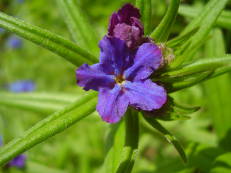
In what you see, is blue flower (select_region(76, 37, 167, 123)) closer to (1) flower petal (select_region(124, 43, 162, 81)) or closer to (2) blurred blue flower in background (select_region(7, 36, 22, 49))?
(1) flower petal (select_region(124, 43, 162, 81))

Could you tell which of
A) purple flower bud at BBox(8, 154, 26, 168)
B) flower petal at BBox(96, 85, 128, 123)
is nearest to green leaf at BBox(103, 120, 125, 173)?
flower petal at BBox(96, 85, 128, 123)

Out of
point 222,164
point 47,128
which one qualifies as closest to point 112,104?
point 47,128

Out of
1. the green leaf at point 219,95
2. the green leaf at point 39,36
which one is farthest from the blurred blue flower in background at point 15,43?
the green leaf at point 39,36

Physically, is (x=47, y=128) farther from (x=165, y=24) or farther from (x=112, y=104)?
(x=165, y=24)

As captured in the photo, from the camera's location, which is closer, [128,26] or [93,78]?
[93,78]

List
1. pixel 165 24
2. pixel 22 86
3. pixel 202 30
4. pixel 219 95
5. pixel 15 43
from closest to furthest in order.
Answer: pixel 165 24 < pixel 202 30 < pixel 219 95 < pixel 22 86 < pixel 15 43

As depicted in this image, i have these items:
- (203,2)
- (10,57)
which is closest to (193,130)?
(203,2)

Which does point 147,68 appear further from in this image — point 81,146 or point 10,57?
point 10,57
